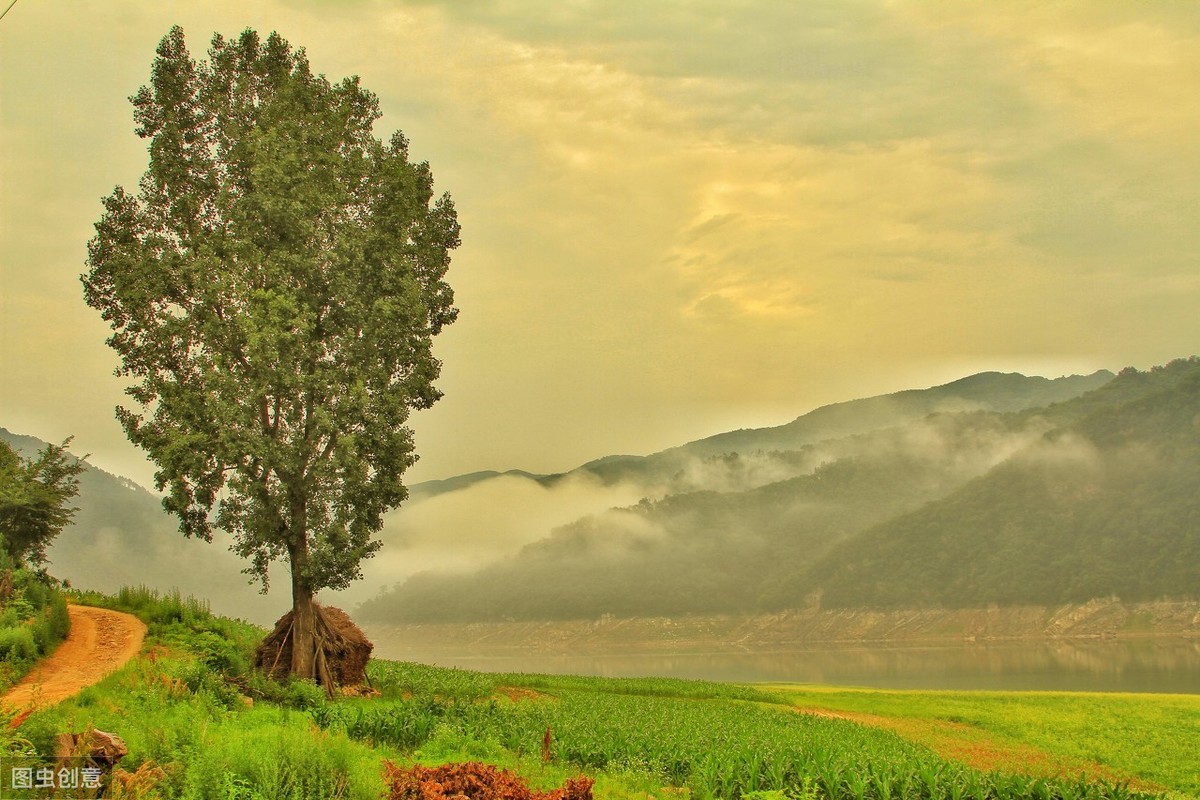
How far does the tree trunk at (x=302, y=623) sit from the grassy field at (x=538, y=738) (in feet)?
6.03

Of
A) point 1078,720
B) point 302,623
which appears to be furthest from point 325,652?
point 1078,720

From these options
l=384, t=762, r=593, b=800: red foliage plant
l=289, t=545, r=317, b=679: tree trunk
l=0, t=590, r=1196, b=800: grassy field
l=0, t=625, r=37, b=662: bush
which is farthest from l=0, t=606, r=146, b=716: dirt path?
l=384, t=762, r=593, b=800: red foliage plant

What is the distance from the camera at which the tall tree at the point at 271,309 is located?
3028 cm

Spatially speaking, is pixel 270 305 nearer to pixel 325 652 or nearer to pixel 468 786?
pixel 325 652

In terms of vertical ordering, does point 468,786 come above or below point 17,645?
below

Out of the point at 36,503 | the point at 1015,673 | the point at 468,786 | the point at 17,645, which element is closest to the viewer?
the point at 468,786

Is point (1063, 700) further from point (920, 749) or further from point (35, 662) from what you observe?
A: point (35, 662)

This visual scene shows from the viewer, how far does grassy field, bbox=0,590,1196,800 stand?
1536cm

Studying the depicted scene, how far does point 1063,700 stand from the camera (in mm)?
48594

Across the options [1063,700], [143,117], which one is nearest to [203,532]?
[143,117]

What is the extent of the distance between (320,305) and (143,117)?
9.82 metres

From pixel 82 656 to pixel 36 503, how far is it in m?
11.1

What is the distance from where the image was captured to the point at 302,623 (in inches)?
1232

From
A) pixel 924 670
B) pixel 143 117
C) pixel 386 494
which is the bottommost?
pixel 924 670
